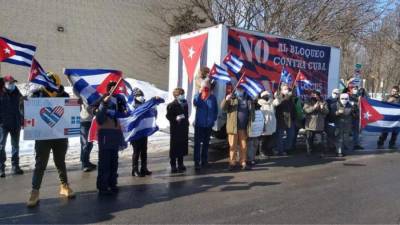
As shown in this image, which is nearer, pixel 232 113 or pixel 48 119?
pixel 48 119

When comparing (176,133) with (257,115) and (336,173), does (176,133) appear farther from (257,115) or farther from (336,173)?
(336,173)

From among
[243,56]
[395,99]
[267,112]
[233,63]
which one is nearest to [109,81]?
[233,63]

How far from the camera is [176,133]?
8711mm

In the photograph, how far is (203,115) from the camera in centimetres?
888

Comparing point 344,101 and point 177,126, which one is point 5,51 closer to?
point 177,126

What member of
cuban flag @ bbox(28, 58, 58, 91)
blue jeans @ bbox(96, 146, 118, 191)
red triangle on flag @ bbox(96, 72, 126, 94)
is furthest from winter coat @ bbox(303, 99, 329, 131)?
cuban flag @ bbox(28, 58, 58, 91)

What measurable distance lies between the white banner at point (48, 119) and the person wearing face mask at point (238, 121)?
11.1 ft

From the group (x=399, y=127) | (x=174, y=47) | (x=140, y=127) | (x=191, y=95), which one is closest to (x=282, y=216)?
(x=140, y=127)

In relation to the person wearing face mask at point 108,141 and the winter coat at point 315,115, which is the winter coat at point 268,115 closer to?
the winter coat at point 315,115

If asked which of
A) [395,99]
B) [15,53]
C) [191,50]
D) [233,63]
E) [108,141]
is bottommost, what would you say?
[108,141]

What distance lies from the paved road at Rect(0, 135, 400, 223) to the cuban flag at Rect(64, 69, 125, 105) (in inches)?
62.1

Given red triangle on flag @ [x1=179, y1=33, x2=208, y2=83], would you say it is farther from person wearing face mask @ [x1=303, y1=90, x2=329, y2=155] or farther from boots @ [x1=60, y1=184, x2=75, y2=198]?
boots @ [x1=60, y1=184, x2=75, y2=198]

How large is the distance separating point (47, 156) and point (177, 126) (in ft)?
9.52

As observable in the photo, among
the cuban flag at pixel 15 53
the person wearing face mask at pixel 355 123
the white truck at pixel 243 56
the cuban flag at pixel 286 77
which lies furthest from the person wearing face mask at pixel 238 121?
the person wearing face mask at pixel 355 123
